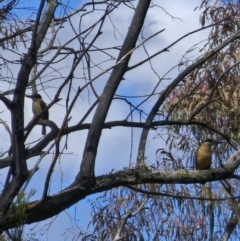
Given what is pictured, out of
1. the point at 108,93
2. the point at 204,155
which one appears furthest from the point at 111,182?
the point at 204,155

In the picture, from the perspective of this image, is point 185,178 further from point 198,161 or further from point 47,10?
point 198,161

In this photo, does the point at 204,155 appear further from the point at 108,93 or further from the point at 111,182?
the point at 111,182

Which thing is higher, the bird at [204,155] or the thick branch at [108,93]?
the bird at [204,155]

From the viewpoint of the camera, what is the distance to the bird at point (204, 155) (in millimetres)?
6403

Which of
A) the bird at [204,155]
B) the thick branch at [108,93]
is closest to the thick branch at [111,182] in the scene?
the thick branch at [108,93]

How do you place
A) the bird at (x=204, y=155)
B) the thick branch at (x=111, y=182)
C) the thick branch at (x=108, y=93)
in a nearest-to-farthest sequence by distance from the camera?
the thick branch at (x=111, y=182), the thick branch at (x=108, y=93), the bird at (x=204, y=155)

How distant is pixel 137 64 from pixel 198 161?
270cm

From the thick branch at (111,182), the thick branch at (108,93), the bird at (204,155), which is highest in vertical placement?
the bird at (204,155)

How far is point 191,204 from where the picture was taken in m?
7.96

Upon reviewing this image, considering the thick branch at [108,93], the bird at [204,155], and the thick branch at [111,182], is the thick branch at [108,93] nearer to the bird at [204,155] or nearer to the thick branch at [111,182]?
the thick branch at [111,182]

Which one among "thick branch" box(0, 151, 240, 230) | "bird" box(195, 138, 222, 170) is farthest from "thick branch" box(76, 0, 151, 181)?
"bird" box(195, 138, 222, 170)

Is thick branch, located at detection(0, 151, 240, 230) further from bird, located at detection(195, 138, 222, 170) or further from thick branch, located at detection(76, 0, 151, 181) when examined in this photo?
bird, located at detection(195, 138, 222, 170)

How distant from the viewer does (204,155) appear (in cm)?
671

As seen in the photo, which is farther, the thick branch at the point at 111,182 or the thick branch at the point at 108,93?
the thick branch at the point at 108,93
